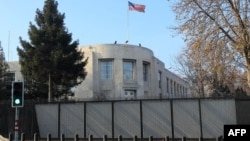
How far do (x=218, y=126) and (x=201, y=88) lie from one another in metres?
29.6

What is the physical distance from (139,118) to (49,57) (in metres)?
15.2

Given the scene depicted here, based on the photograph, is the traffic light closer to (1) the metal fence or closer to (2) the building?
(1) the metal fence

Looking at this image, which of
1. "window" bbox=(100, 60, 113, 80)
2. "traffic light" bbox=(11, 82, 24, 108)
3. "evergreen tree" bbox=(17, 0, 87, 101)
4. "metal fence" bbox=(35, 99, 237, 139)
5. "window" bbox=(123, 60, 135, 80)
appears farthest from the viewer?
"window" bbox=(123, 60, 135, 80)

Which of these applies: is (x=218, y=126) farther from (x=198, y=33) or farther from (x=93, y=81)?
(x=93, y=81)

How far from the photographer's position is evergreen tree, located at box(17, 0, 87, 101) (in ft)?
139

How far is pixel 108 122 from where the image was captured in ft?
103

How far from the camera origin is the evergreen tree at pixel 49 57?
1666 inches

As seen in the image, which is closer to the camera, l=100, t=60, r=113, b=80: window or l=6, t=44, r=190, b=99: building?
l=6, t=44, r=190, b=99: building

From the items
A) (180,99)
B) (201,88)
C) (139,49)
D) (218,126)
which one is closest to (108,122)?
(180,99)

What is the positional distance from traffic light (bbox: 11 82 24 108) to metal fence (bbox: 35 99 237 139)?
876 cm

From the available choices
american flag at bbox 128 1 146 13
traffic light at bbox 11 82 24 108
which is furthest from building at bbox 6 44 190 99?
traffic light at bbox 11 82 24 108

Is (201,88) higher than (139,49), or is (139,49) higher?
(139,49)

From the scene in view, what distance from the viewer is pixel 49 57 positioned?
42656 millimetres

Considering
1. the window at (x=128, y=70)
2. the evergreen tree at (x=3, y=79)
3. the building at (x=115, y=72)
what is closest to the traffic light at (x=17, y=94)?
the evergreen tree at (x=3, y=79)
